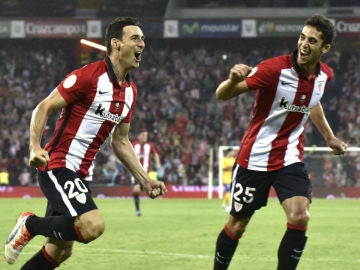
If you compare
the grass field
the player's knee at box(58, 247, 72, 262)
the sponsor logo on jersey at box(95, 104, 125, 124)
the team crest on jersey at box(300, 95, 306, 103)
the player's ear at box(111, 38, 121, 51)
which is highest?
the player's ear at box(111, 38, 121, 51)

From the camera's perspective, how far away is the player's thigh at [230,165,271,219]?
739 cm

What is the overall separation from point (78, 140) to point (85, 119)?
0.55 feet

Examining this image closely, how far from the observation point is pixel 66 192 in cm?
656

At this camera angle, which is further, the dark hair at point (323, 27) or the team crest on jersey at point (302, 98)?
the team crest on jersey at point (302, 98)

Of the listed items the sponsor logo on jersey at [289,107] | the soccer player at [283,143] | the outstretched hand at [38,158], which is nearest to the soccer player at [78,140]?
the outstretched hand at [38,158]

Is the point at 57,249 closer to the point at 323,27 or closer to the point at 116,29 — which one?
the point at 116,29

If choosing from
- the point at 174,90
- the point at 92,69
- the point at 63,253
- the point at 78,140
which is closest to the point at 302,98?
the point at 92,69

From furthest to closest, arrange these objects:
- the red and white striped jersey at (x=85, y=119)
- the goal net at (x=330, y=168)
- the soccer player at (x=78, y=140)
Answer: the goal net at (x=330, y=168) < the red and white striped jersey at (x=85, y=119) < the soccer player at (x=78, y=140)

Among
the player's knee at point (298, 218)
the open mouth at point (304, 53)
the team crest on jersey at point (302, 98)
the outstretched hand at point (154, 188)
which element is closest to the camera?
the outstretched hand at point (154, 188)

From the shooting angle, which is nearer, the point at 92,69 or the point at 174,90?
the point at 92,69

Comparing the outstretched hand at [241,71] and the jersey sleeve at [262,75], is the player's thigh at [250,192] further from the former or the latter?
the outstretched hand at [241,71]

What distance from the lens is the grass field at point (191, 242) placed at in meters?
9.62

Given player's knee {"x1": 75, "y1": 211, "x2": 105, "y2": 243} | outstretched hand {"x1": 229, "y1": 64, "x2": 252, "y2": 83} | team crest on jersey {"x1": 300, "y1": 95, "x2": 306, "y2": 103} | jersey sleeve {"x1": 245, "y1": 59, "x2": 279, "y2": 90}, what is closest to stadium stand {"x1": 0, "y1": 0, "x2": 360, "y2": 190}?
team crest on jersey {"x1": 300, "y1": 95, "x2": 306, "y2": 103}

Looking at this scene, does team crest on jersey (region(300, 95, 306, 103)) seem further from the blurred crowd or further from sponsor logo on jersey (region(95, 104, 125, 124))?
the blurred crowd
